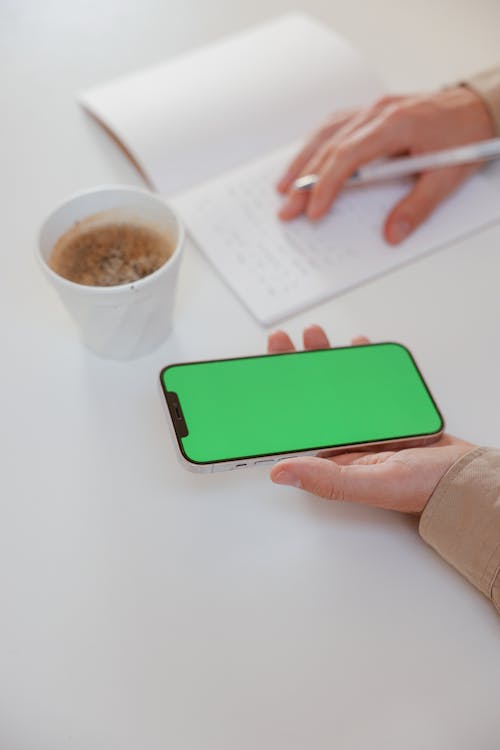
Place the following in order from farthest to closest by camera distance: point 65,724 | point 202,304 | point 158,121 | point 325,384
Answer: point 158,121
point 202,304
point 325,384
point 65,724

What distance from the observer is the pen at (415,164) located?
70cm

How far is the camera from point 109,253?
576mm

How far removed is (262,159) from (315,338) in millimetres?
280

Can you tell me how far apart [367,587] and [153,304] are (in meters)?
0.26

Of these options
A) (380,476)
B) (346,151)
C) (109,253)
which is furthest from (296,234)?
(380,476)

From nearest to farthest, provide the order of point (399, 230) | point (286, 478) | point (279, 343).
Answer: point (286, 478) < point (279, 343) < point (399, 230)

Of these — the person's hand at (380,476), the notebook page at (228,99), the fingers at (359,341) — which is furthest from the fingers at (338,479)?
the notebook page at (228,99)

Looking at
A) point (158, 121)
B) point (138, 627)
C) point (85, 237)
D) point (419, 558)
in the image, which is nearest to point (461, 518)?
point (419, 558)

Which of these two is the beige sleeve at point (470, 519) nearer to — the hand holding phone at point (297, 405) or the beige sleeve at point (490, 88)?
the hand holding phone at point (297, 405)

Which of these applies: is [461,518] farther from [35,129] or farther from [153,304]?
[35,129]

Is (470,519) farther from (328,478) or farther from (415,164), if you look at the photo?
(415,164)

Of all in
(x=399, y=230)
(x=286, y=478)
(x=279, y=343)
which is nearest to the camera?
(x=286, y=478)

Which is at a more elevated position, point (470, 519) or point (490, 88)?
point (490, 88)

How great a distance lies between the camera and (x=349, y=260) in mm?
657
